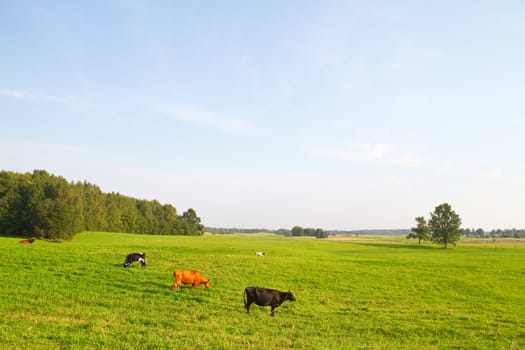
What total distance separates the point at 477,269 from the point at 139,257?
32612mm

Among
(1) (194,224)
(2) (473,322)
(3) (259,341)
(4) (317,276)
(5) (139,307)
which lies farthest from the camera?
(1) (194,224)

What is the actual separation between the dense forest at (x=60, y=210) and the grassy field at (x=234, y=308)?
38.6m

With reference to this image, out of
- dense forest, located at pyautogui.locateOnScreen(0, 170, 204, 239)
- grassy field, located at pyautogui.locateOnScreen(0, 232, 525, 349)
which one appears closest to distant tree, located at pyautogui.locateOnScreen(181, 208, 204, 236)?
dense forest, located at pyautogui.locateOnScreen(0, 170, 204, 239)

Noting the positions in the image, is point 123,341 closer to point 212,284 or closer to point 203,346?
point 203,346

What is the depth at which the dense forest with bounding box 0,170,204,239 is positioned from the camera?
204 ft

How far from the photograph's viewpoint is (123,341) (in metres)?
10.8

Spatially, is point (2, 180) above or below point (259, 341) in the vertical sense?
above

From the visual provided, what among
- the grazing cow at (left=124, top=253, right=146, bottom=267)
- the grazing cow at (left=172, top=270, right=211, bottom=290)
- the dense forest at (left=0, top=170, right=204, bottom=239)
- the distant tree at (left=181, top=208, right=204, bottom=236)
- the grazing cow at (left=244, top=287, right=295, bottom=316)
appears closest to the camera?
the grazing cow at (left=244, top=287, right=295, bottom=316)

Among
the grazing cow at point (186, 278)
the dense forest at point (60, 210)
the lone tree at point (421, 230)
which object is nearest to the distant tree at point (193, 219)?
the dense forest at point (60, 210)

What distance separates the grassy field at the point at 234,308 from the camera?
11.7 meters

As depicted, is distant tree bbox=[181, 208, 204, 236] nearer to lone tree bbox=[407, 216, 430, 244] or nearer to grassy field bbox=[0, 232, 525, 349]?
lone tree bbox=[407, 216, 430, 244]

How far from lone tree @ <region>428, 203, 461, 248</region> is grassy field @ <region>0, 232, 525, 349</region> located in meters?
58.7

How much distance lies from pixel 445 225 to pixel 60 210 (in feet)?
277

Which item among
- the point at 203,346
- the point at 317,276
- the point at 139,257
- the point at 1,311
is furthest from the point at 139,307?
the point at 317,276
